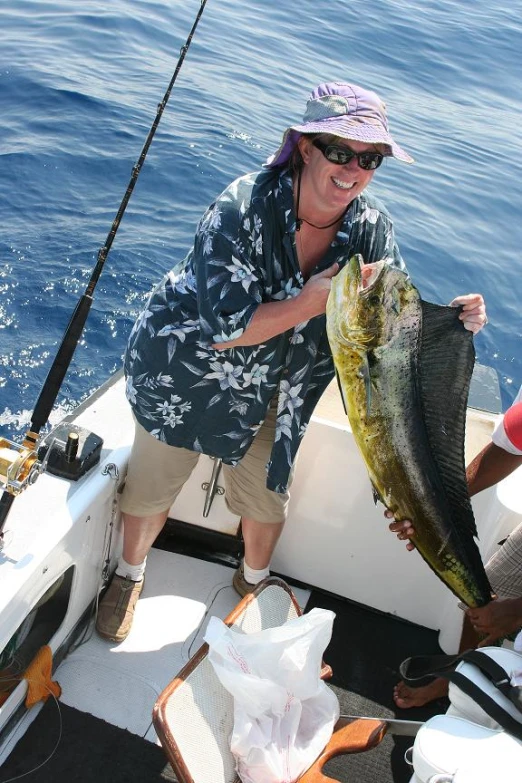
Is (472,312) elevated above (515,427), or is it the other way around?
(472,312)

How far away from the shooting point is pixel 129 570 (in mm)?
A: 2734

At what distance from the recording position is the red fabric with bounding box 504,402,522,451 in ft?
7.52

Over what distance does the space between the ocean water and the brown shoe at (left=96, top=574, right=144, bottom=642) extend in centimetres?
186

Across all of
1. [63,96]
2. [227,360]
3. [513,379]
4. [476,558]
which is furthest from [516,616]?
[63,96]

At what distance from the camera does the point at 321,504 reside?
2963 mm

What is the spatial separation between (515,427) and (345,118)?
1040mm

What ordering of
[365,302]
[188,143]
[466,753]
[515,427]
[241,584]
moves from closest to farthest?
[466,753] < [365,302] < [515,427] < [241,584] < [188,143]

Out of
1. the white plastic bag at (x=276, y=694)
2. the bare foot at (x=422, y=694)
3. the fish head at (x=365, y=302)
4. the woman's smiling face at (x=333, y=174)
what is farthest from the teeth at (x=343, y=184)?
the bare foot at (x=422, y=694)

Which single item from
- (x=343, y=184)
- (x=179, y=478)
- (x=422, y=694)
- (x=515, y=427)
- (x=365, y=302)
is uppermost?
(x=343, y=184)

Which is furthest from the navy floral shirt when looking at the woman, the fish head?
the fish head

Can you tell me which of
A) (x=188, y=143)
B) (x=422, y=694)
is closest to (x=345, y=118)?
(x=422, y=694)

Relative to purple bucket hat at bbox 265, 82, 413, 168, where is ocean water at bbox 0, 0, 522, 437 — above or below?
below

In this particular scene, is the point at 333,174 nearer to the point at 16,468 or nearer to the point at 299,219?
the point at 299,219

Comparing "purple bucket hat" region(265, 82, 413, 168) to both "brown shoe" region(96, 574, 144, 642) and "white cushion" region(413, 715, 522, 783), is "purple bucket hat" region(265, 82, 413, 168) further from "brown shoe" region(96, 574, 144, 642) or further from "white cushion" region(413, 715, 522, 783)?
"brown shoe" region(96, 574, 144, 642)
